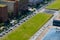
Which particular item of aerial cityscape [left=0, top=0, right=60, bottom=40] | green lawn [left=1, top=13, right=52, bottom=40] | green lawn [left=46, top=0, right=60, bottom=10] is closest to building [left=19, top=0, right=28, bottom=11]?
aerial cityscape [left=0, top=0, right=60, bottom=40]

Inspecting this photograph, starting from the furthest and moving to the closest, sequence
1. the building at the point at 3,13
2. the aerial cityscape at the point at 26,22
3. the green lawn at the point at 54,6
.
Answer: the green lawn at the point at 54,6, the building at the point at 3,13, the aerial cityscape at the point at 26,22

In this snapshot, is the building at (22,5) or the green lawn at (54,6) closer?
the building at (22,5)

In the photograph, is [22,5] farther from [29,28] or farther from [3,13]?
[29,28]

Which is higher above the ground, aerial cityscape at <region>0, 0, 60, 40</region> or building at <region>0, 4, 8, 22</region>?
building at <region>0, 4, 8, 22</region>

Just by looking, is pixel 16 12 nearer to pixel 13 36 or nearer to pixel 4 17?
pixel 4 17

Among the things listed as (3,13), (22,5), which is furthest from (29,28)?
(22,5)

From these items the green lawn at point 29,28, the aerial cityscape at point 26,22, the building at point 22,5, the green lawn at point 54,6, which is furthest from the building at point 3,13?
the green lawn at point 54,6

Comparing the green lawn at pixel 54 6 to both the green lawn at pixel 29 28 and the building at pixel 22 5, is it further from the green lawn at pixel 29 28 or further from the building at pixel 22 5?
the building at pixel 22 5

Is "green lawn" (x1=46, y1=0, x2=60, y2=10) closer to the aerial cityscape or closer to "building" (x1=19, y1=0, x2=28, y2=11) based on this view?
the aerial cityscape
